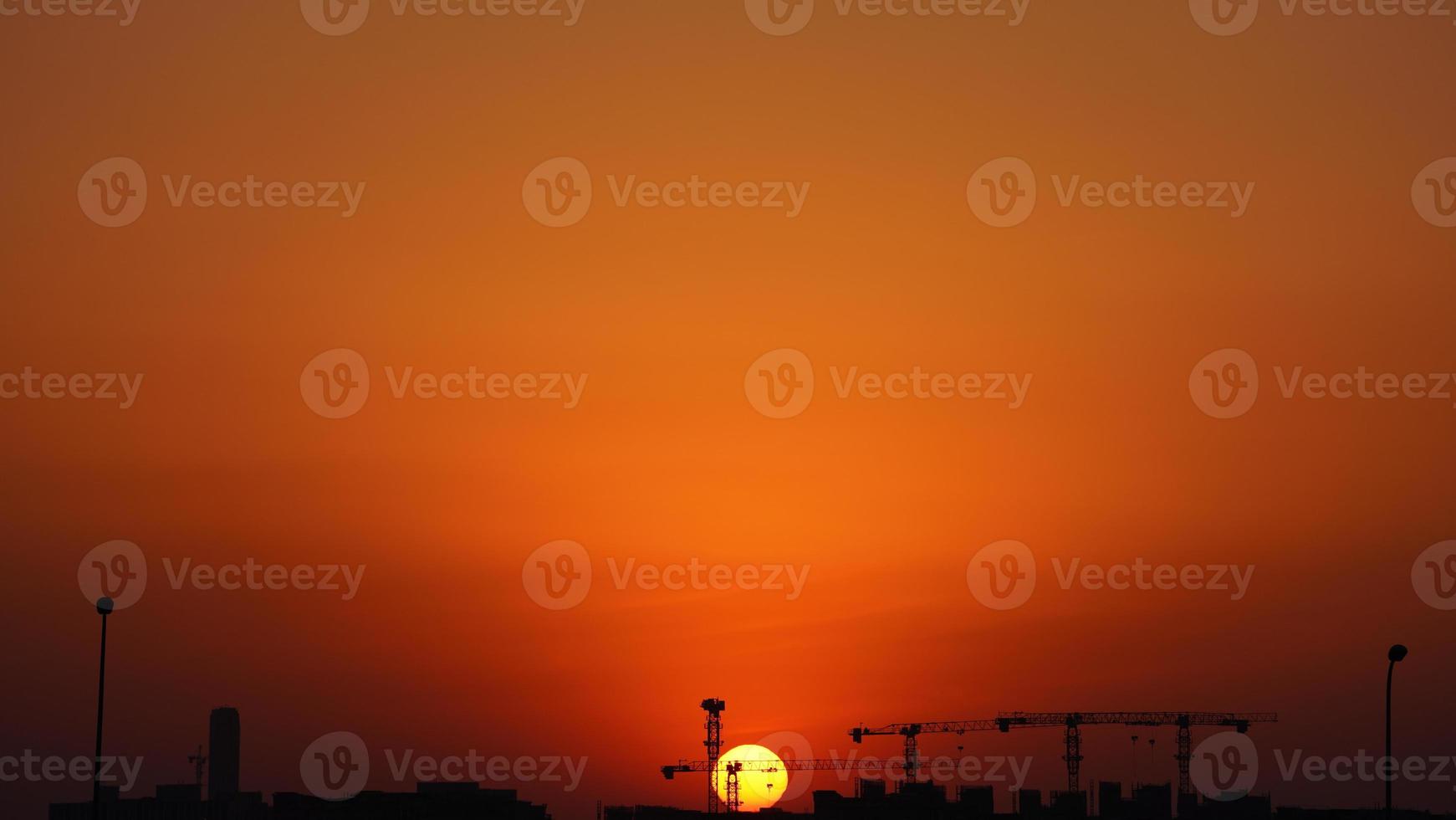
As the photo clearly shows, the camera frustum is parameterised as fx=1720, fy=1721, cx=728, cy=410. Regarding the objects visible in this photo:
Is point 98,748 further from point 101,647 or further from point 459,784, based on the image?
point 459,784

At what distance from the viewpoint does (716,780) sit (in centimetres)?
19650

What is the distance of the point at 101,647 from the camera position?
50.7 m

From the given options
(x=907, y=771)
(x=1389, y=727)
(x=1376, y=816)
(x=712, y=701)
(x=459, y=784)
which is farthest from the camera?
(x=907, y=771)

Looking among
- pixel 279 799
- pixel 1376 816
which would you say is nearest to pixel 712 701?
pixel 279 799

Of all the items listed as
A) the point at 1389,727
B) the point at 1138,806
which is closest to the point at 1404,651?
Result: the point at 1389,727

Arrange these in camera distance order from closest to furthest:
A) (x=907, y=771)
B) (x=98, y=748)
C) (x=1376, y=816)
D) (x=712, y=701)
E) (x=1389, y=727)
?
(x=98, y=748) < (x=1389, y=727) < (x=1376, y=816) < (x=712, y=701) < (x=907, y=771)

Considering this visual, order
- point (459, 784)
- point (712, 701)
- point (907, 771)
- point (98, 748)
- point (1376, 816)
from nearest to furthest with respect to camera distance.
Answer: point (98, 748) < point (1376, 816) < point (459, 784) < point (712, 701) < point (907, 771)

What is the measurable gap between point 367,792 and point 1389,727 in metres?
102

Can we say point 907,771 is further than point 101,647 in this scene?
Answer: Yes

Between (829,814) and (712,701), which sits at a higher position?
(712,701)

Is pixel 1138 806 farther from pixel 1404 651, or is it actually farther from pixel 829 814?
pixel 1404 651

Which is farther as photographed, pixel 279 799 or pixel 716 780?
pixel 716 780

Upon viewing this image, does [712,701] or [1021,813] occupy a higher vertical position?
[712,701]

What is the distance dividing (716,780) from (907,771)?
2198cm
